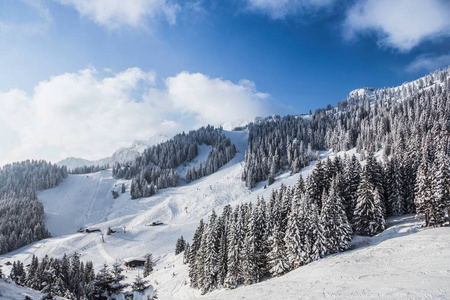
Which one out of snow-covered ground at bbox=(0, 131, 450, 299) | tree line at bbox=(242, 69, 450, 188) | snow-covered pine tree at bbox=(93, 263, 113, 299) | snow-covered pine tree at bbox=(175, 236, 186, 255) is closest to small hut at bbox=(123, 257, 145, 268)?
snow-covered ground at bbox=(0, 131, 450, 299)

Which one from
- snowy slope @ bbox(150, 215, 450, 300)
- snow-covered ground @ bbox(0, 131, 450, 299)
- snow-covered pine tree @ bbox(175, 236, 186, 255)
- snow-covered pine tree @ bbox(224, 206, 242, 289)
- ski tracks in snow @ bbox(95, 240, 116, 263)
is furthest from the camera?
ski tracks in snow @ bbox(95, 240, 116, 263)

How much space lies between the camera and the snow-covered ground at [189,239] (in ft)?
57.8

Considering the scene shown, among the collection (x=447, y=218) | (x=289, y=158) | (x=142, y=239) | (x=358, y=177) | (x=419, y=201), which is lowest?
(x=142, y=239)

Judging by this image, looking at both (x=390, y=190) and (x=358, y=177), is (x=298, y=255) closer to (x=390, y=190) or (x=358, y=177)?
(x=358, y=177)

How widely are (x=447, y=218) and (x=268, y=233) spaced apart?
27.0 m

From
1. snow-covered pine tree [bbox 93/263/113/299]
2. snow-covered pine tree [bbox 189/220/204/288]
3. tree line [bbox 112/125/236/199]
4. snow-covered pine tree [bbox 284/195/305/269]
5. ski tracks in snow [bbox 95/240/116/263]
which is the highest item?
tree line [bbox 112/125/236/199]

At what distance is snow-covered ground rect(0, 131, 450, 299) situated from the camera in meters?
17.6

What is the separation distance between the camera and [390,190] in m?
47.0

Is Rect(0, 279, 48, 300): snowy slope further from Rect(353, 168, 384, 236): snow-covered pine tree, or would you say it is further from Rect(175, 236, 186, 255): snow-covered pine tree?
Rect(175, 236, 186, 255): snow-covered pine tree

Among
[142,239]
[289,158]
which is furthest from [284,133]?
[142,239]

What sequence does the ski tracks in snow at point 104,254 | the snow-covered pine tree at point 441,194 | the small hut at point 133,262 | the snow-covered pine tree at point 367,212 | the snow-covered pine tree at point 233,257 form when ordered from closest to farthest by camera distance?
the snow-covered pine tree at point 441,194 < the snow-covered pine tree at point 233,257 < the snow-covered pine tree at point 367,212 < the small hut at point 133,262 < the ski tracks in snow at point 104,254

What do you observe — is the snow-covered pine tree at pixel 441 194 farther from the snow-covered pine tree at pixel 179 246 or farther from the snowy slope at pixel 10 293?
the snow-covered pine tree at pixel 179 246

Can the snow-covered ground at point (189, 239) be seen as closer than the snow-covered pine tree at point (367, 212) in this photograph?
Yes

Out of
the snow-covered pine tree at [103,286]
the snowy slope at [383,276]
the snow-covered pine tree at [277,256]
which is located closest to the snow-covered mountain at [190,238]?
the snowy slope at [383,276]
